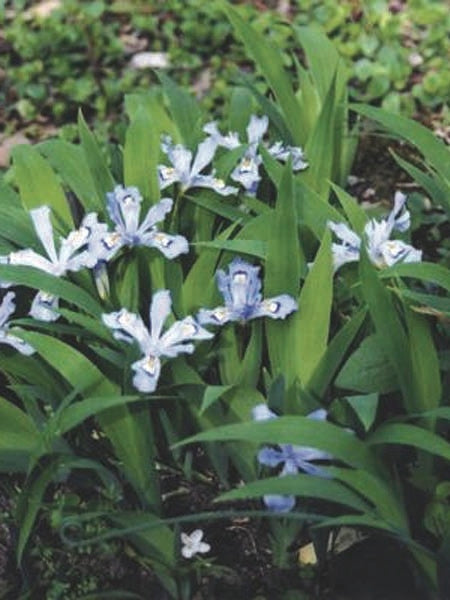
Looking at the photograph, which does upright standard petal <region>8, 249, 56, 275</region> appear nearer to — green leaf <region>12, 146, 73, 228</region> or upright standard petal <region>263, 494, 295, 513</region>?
green leaf <region>12, 146, 73, 228</region>

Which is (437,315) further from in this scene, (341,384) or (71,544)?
(71,544)

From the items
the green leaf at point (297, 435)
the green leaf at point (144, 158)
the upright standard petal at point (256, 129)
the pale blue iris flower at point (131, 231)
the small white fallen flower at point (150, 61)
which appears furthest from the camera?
the small white fallen flower at point (150, 61)

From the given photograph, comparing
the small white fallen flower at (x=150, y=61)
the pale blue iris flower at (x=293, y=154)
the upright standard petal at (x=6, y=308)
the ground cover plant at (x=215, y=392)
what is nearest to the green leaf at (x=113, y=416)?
the ground cover plant at (x=215, y=392)

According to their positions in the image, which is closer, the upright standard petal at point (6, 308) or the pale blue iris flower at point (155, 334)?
the pale blue iris flower at point (155, 334)

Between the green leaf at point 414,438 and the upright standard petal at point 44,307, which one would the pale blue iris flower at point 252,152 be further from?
the green leaf at point 414,438

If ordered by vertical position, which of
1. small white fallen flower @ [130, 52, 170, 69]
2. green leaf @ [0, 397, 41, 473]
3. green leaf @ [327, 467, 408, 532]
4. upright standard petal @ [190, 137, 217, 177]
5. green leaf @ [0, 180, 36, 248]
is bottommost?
small white fallen flower @ [130, 52, 170, 69]

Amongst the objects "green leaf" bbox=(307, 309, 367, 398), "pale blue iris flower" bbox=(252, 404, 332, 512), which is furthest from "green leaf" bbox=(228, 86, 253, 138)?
"pale blue iris flower" bbox=(252, 404, 332, 512)

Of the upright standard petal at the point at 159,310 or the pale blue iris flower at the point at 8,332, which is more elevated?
the upright standard petal at the point at 159,310
